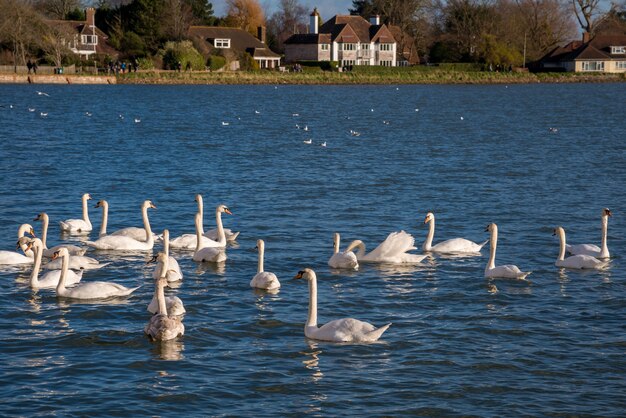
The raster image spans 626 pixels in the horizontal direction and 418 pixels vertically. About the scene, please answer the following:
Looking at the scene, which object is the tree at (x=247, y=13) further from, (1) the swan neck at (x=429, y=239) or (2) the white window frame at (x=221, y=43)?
(1) the swan neck at (x=429, y=239)

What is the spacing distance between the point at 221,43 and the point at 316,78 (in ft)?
38.8

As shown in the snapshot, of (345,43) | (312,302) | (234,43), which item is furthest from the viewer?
(345,43)

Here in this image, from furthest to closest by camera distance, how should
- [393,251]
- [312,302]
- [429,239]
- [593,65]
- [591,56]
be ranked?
[593,65]
[591,56]
[429,239]
[393,251]
[312,302]

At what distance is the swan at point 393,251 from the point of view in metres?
18.0

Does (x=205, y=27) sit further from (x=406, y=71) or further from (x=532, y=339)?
(x=532, y=339)

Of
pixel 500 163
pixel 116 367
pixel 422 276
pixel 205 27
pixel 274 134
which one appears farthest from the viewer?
pixel 205 27

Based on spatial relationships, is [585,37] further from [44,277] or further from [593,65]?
[44,277]

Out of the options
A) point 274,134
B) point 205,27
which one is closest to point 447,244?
point 274,134

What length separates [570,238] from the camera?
21.4 m

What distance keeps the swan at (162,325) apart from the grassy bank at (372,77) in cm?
9468

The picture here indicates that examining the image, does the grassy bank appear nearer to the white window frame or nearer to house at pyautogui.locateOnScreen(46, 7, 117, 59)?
the white window frame

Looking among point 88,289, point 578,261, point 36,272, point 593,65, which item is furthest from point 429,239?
point 593,65

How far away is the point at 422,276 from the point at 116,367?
21.8ft

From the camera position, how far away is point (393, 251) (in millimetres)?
18172
